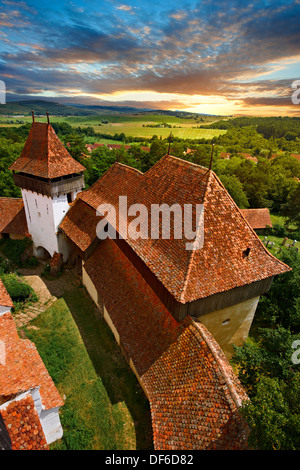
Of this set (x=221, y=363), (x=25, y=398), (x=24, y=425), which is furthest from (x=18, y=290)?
(x=221, y=363)

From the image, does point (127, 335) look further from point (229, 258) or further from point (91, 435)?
point (229, 258)

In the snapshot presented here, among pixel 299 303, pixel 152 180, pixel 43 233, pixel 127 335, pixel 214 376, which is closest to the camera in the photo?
pixel 214 376

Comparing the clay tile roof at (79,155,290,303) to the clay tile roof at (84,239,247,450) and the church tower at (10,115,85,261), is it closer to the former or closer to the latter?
the clay tile roof at (84,239,247,450)

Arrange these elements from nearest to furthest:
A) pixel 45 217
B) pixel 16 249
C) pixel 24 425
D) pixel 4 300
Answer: pixel 24 425
pixel 4 300
pixel 45 217
pixel 16 249

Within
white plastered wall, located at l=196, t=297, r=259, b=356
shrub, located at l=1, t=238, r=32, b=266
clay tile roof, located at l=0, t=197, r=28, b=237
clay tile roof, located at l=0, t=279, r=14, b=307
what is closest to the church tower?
shrub, located at l=1, t=238, r=32, b=266

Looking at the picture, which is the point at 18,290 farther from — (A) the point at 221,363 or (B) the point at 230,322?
(A) the point at 221,363

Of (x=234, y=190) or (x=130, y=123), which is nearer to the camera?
(x=234, y=190)

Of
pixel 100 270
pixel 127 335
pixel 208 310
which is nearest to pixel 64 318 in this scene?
pixel 100 270
